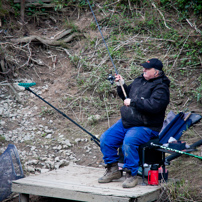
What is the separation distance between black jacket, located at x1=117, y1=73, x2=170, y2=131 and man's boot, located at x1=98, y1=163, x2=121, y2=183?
21.0 inches

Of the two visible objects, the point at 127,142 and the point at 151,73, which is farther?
the point at 151,73

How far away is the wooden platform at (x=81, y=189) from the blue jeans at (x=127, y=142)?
0.94ft

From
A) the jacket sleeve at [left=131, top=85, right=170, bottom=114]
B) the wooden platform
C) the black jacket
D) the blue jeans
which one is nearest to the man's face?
the black jacket

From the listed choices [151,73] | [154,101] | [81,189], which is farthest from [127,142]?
[151,73]

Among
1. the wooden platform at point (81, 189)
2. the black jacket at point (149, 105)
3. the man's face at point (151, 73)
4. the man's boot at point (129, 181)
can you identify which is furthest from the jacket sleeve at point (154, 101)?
the wooden platform at point (81, 189)

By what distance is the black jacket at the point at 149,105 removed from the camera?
11.6 ft

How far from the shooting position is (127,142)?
11.6ft

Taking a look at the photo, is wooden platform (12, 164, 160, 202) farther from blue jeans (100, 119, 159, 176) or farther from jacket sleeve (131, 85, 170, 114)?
jacket sleeve (131, 85, 170, 114)

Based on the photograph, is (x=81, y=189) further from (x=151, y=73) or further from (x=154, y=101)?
(x=151, y=73)

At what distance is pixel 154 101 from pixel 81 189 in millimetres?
1290

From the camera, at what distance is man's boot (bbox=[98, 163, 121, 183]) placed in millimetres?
3771

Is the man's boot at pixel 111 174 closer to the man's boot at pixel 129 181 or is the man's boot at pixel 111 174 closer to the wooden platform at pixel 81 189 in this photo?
the wooden platform at pixel 81 189

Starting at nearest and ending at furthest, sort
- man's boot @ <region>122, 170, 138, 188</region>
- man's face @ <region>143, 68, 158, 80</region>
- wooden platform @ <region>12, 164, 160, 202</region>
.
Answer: wooden platform @ <region>12, 164, 160, 202</region>, man's boot @ <region>122, 170, 138, 188</region>, man's face @ <region>143, 68, 158, 80</region>

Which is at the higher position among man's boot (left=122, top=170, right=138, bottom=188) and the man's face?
the man's face
